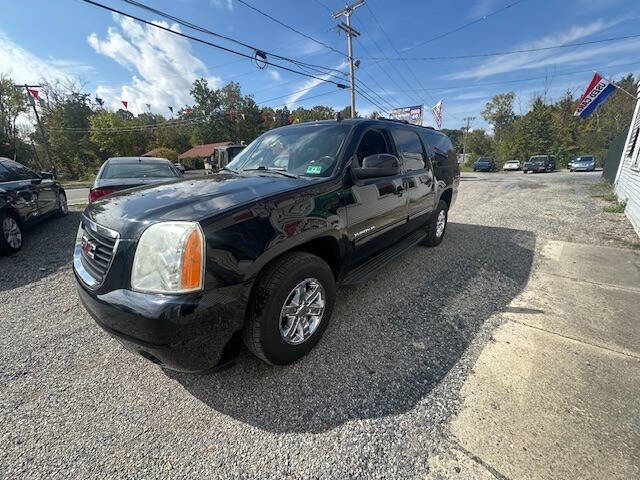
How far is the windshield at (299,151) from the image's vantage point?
2.73 m

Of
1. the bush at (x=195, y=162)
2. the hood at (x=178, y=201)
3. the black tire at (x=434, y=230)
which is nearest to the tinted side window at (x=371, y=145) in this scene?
the hood at (x=178, y=201)

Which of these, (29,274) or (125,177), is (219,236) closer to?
(29,274)

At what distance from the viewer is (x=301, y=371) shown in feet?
7.30

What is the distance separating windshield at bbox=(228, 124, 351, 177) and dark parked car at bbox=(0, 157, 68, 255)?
402cm

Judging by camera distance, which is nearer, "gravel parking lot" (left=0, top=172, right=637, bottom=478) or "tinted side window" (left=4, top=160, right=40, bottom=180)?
"gravel parking lot" (left=0, top=172, right=637, bottom=478)

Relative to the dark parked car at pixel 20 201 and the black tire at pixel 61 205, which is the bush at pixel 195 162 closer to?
the black tire at pixel 61 205

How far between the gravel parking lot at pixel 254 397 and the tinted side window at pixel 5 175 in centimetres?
277

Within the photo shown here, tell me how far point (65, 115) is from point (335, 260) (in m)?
55.5

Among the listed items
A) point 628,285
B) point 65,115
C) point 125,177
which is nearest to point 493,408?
point 628,285

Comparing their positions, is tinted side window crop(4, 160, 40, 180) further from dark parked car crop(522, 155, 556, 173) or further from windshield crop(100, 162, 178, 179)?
dark parked car crop(522, 155, 556, 173)

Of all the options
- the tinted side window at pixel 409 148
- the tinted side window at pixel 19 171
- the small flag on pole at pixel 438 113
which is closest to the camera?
the tinted side window at pixel 409 148

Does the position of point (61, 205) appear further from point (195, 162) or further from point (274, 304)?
point (195, 162)

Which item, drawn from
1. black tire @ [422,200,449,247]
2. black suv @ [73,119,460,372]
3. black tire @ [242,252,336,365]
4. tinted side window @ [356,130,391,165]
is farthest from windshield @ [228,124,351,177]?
black tire @ [422,200,449,247]

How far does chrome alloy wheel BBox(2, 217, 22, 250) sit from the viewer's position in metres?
4.50
